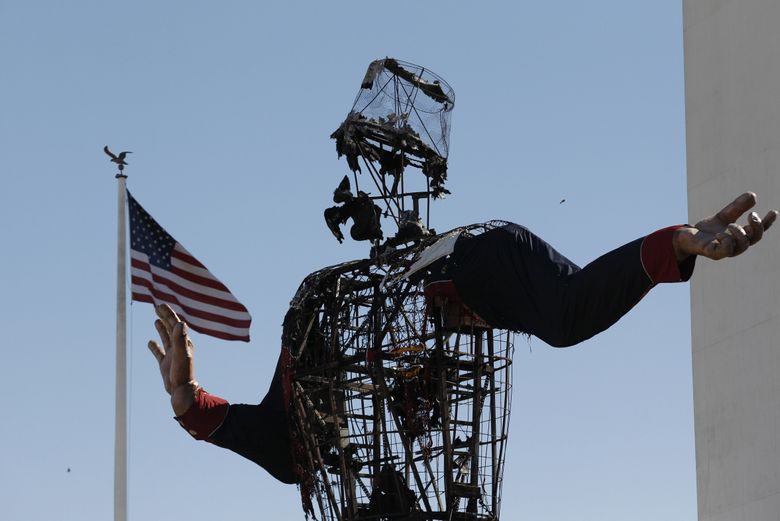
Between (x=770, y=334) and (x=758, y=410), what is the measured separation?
4.99 feet

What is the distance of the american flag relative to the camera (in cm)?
2492

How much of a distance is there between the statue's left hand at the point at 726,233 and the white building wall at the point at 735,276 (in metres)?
15.8

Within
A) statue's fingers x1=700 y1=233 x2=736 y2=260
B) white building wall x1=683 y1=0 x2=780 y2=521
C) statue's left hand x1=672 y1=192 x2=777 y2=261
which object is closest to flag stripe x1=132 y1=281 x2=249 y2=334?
statue's left hand x1=672 y1=192 x2=777 y2=261

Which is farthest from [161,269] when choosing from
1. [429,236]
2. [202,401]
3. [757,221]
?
[757,221]

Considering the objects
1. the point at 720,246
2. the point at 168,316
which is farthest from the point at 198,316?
the point at 720,246

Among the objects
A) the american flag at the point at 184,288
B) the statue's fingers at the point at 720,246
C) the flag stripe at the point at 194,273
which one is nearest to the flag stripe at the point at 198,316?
the american flag at the point at 184,288

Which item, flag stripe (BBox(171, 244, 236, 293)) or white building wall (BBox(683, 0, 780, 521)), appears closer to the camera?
flag stripe (BBox(171, 244, 236, 293))

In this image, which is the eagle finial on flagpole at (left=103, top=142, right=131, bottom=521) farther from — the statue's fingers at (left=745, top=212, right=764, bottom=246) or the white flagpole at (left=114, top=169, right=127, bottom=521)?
the statue's fingers at (left=745, top=212, right=764, bottom=246)

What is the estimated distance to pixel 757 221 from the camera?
17906mm

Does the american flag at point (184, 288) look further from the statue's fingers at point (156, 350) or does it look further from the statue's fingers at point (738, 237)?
the statue's fingers at point (738, 237)

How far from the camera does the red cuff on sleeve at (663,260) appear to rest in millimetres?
18922

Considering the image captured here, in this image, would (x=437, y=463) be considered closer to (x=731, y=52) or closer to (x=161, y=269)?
(x=161, y=269)

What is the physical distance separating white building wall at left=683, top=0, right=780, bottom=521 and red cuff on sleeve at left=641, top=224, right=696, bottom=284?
50.6 feet

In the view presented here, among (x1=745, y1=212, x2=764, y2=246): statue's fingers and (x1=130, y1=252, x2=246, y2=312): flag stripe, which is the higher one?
(x1=130, y1=252, x2=246, y2=312): flag stripe
